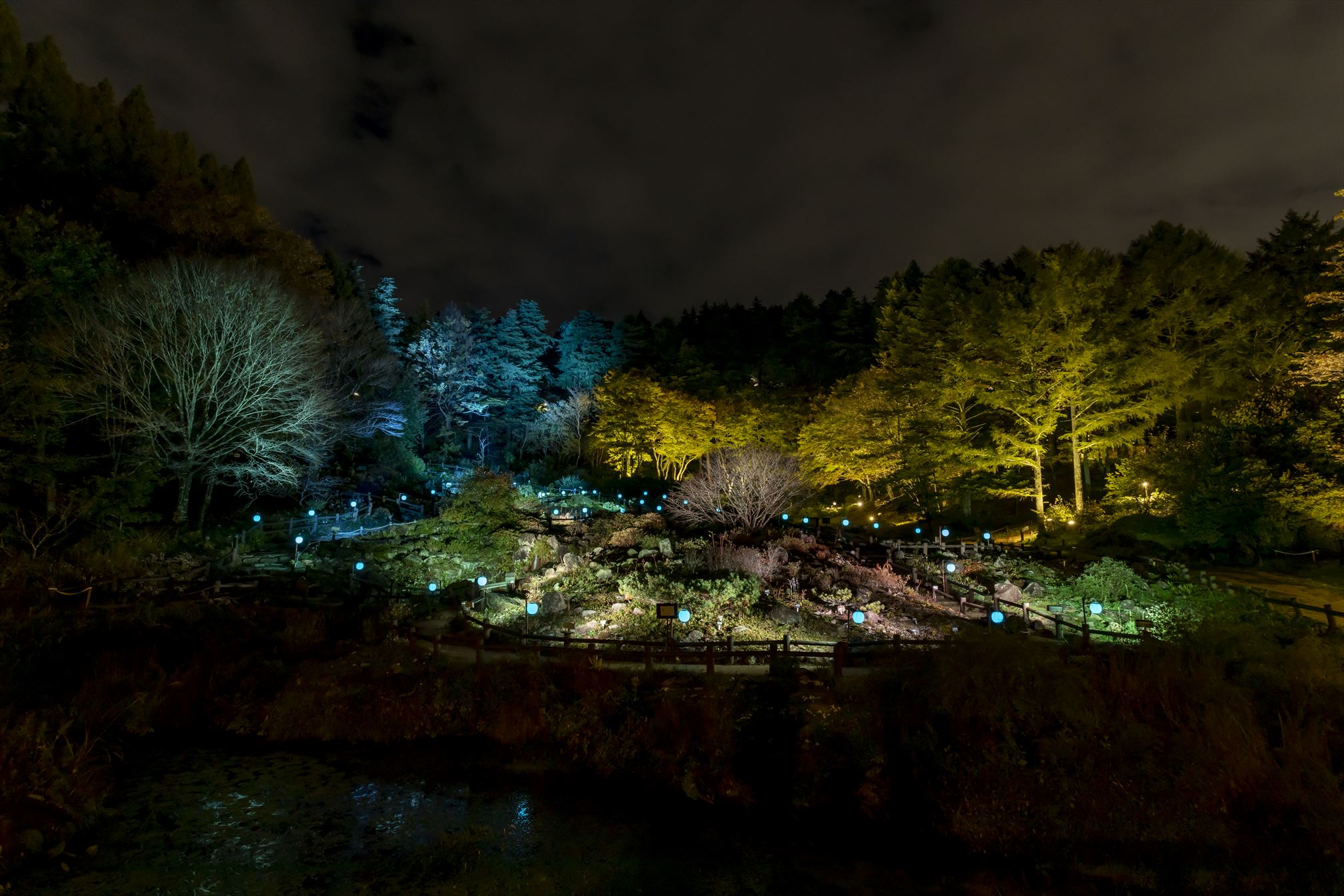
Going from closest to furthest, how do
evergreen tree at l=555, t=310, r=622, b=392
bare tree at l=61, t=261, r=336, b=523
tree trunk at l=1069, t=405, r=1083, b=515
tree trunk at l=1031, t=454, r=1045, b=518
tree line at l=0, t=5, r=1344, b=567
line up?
tree line at l=0, t=5, r=1344, b=567
bare tree at l=61, t=261, r=336, b=523
tree trunk at l=1069, t=405, r=1083, b=515
tree trunk at l=1031, t=454, r=1045, b=518
evergreen tree at l=555, t=310, r=622, b=392

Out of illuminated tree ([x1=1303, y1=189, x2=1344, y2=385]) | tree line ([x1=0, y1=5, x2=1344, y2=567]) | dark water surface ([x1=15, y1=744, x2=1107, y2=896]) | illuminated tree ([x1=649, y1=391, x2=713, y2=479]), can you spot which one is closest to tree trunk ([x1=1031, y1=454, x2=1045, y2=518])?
tree line ([x1=0, y1=5, x2=1344, y2=567])

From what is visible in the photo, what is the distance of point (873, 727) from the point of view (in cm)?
1070

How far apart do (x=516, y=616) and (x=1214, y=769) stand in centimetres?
1461

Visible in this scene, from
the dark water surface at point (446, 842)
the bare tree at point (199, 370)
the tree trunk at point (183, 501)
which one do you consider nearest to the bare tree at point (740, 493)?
the bare tree at point (199, 370)

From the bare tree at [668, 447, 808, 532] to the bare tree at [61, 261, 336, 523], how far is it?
15081 millimetres

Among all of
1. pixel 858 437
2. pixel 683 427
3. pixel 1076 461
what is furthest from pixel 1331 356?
pixel 683 427

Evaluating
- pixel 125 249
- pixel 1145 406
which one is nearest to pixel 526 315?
pixel 125 249

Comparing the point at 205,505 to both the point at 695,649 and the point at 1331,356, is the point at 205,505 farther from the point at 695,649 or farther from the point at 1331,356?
the point at 1331,356

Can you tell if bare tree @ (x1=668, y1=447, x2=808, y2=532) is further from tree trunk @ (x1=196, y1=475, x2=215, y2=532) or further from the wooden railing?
tree trunk @ (x1=196, y1=475, x2=215, y2=532)

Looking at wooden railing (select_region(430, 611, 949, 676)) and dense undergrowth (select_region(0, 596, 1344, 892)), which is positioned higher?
wooden railing (select_region(430, 611, 949, 676))

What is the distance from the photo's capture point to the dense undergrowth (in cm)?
881

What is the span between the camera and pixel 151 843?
28.9 feet

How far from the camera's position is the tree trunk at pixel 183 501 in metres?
21.8

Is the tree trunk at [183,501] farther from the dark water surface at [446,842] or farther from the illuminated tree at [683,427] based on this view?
the illuminated tree at [683,427]
